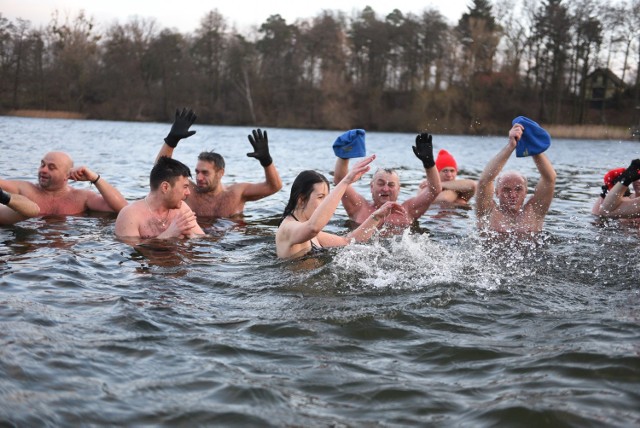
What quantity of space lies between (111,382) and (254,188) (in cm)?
568

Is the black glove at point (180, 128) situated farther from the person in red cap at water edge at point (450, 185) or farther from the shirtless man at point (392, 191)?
the person in red cap at water edge at point (450, 185)

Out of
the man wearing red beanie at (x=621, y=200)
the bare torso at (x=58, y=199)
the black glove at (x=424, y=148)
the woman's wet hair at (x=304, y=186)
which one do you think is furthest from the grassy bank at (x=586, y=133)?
the woman's wet hair at (x=304, y=186)

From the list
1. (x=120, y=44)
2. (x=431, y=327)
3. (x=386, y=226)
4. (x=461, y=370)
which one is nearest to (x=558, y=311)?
(x=431, y=327)

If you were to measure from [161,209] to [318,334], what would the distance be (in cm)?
326

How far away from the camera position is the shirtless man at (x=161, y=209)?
6.57m

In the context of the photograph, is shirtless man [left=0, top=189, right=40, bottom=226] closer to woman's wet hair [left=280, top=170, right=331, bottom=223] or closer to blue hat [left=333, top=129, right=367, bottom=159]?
woman's wet hair [left=280, top=170, right=331, bottom=223]

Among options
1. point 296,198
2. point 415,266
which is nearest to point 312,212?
point 296,198

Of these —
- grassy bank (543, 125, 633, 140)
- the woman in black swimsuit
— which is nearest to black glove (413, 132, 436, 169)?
the woman in black swimsuit

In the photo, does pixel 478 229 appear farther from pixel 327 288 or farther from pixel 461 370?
pixel 461 370

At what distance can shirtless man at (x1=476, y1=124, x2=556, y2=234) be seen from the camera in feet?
22.6

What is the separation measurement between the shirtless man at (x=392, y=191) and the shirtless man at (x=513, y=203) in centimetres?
54

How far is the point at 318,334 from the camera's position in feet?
13.1

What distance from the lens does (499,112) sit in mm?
48094

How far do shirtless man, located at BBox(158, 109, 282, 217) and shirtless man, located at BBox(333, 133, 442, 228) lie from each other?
945mm
